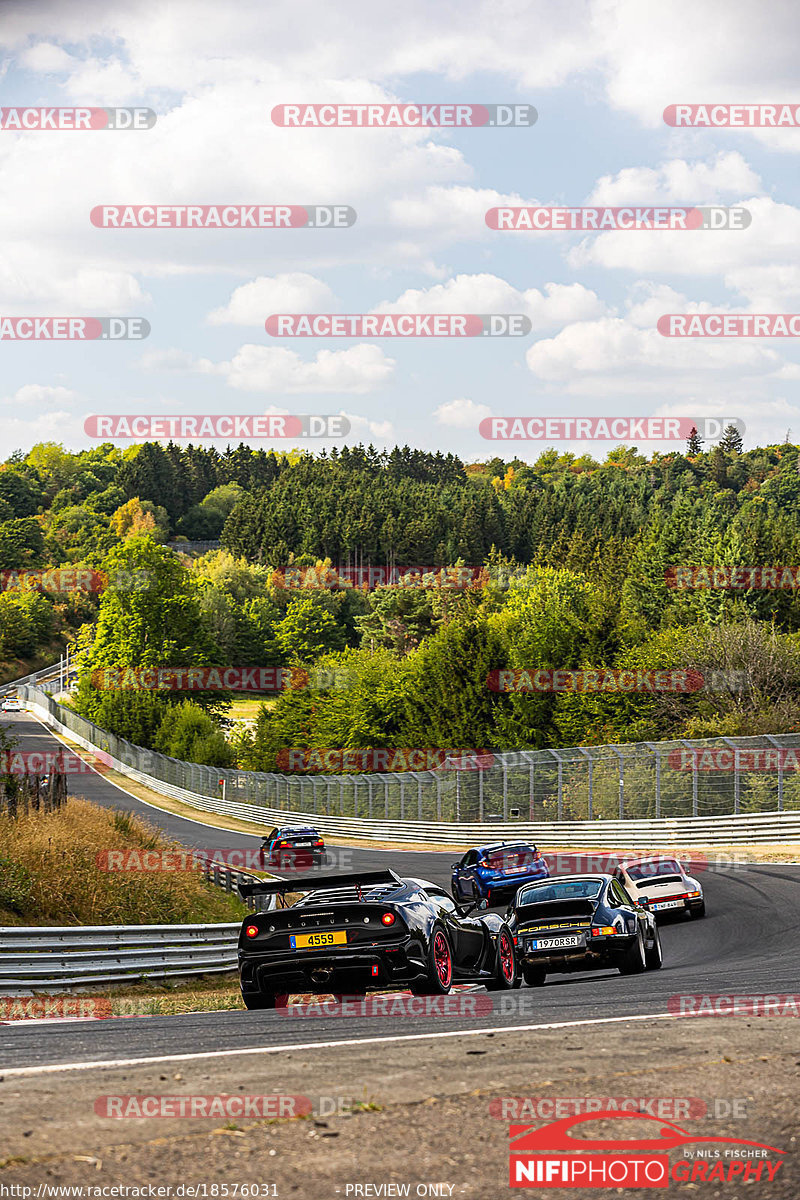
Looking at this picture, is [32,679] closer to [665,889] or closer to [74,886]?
[665,889]

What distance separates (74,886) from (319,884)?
6726 millimetres

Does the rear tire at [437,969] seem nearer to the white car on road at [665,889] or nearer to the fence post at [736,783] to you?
the white car on road at [665,889]

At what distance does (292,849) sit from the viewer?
39.2m

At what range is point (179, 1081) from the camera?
591cm

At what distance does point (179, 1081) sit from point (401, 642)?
4741 inches

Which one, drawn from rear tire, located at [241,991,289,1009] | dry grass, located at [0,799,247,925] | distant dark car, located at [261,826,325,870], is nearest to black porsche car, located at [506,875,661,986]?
rear tire, located at [241,991,289,1009]

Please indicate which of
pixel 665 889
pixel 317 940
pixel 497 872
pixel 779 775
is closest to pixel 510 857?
pixel 497 872

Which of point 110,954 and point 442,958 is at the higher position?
point 442,958

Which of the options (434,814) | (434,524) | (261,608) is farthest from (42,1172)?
(434,524)

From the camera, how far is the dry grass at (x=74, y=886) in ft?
53.1

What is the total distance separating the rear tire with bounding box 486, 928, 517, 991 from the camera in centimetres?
1249

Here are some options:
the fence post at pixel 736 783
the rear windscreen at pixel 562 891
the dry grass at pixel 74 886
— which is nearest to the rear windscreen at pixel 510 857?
the fence post at pixel 736 783

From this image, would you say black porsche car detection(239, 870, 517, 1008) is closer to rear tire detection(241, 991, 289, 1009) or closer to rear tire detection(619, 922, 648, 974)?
rear tire detection(241, 991, 289, 1009)

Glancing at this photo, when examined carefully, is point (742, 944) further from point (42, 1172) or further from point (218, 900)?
point (42, 1172)
